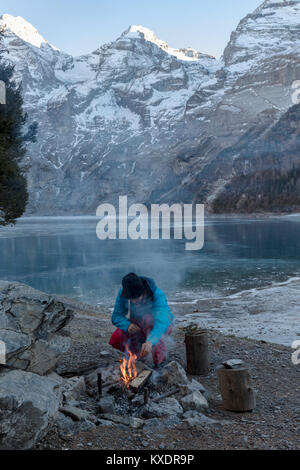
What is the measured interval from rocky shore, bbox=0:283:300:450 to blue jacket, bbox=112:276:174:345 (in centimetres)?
69

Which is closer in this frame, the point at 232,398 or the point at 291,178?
the point at 232,398

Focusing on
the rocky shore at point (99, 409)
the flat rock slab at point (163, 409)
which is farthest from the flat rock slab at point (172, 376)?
the flat rock slab at point (163, 409)

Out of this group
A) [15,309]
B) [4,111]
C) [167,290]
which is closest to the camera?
[15,309]

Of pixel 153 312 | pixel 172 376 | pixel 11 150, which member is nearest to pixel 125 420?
pixel 172 376

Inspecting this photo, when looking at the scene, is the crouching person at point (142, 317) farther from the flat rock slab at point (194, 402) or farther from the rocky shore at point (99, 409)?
the flat rock slab at point (194, 402)

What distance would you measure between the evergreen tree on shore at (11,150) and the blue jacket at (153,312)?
8.54 metres

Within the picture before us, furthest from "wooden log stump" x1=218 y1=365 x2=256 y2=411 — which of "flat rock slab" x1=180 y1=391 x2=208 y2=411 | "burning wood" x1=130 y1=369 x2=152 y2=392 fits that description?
"burning wood" x1=130 y1=369 x2=152 y2=392

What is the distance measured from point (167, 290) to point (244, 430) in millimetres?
19327

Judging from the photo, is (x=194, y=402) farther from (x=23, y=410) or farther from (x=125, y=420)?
(x=23, y=410)

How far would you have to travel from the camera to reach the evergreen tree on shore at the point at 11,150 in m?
13.9

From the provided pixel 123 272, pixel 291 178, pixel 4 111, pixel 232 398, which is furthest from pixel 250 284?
pixel 291 178

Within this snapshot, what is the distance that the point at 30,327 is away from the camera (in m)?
5.46

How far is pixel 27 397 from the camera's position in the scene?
14.5ft
